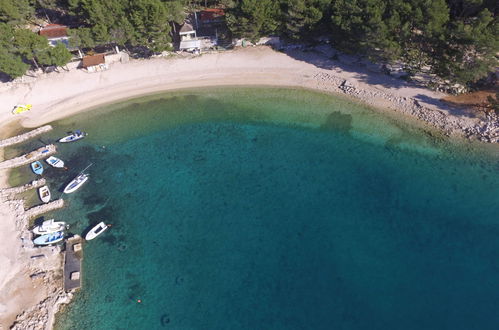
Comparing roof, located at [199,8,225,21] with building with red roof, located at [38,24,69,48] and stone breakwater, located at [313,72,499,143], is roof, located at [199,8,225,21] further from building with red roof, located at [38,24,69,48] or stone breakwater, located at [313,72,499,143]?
building with red roof, located at [38,24,69,48]

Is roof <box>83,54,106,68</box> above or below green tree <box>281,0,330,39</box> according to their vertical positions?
below

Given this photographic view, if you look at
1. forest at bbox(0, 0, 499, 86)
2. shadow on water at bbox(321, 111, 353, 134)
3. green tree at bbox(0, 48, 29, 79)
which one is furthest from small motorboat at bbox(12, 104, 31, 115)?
shadow on water at bbox(321, 111, 353, 134)

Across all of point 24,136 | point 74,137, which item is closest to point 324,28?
point 74,137

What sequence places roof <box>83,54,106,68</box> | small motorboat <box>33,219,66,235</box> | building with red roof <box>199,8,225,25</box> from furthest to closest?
building with red roof <box>199,8,225,25</box>
roof <box>83,54,106,68</box>
small motorboat <box>33,219,66,235</box>

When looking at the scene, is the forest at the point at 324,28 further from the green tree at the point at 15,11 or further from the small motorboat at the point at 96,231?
the small motorboat at the point at 96,231

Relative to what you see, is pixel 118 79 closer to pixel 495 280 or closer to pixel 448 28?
pixel 448 28

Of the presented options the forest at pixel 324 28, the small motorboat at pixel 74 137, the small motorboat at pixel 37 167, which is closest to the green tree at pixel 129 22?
the forest at pixel 324 28
